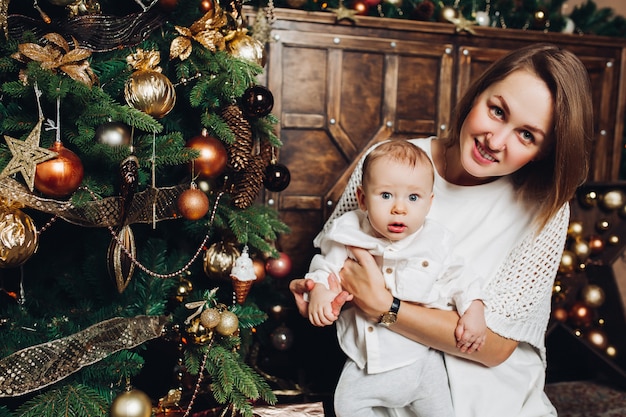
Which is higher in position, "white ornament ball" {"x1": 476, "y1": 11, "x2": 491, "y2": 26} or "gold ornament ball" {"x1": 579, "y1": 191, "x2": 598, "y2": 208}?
"white ornament ball" {"x1": 476, "y1": 11, "x2": 491, "y2": 26}

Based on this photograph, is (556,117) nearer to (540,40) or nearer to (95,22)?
(95,22)

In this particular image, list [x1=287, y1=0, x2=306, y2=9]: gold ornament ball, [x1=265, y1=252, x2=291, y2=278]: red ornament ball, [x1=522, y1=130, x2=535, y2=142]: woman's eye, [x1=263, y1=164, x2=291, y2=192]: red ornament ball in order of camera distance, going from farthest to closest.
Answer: [x1=287, y1=0, x2=306, y2=9]: gold ornament ball, [x1=265, y1=252, x2=291, y2=278]: red ornament ball, [x1=263, y1=164, x2=291, y2=192]: red ornament ball, [x1=522, y1=130, x2=535, y2=142]: woman's eye

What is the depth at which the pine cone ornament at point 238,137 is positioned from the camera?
5.31 feet

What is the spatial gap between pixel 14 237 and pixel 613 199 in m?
2.53

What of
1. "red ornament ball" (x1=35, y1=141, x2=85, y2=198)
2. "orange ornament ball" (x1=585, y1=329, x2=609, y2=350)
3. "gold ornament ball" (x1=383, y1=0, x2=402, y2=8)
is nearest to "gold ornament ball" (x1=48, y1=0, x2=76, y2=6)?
"red ornament ball" (x1=35, y1=141, x2=85, y2=198)

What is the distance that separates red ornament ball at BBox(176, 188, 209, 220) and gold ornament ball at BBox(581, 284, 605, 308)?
2040 millimetres

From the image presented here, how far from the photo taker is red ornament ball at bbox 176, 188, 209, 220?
1.49 m

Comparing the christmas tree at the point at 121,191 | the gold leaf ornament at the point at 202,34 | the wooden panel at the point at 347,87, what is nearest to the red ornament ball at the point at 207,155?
the christmas tree at the point at 121,191

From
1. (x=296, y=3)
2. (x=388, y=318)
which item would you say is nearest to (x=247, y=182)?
(x=388, y=318)

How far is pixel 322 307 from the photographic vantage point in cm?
145

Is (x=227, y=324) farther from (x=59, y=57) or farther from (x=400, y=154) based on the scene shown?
(x=59, y=57)

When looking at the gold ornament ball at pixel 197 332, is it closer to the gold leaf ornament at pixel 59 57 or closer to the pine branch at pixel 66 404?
the pine branch at pixel 66 404

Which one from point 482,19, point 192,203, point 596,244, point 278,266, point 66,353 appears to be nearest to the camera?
point 66,353

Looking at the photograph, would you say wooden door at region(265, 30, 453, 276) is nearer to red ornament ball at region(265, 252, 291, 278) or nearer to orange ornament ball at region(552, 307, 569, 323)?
red ornament ball at region(265, 252, 291, 278)
